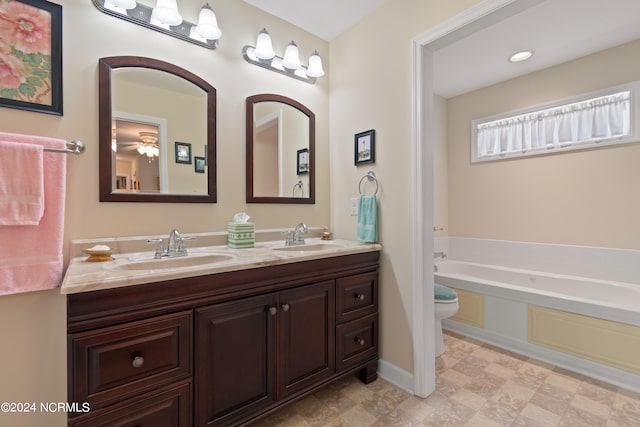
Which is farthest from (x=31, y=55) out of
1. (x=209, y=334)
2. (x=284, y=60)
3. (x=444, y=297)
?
(x=444, y=297)

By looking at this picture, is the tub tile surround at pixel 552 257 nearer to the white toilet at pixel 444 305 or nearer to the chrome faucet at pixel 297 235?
the white toilet at pixel 444 305

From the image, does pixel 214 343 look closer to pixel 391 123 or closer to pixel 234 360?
pixel 234 360

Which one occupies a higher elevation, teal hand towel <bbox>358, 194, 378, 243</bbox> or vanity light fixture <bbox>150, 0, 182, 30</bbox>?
vanity light fixture <bbox>150, 0, 182, 30</bbox>

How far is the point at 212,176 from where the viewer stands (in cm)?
175

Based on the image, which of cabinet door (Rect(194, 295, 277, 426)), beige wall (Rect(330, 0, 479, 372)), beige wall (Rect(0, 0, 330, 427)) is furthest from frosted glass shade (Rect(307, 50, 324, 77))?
cabinet door (Rect(194, 295, 277, 426))

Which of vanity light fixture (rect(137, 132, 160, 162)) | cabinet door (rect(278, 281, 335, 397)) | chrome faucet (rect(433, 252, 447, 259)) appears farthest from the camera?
chrome faucet (rect(433, 252, 447, 259))

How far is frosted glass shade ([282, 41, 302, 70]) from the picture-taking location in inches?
77.8

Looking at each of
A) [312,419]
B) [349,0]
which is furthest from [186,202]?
[349,0]

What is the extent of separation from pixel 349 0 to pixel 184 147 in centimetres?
144

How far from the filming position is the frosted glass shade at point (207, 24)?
1.58 meters

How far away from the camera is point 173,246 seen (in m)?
1.51

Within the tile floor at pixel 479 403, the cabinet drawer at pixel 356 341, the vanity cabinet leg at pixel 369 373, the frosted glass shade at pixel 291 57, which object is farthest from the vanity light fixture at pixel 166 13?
the vanity cabinet leg at pixel 369 373

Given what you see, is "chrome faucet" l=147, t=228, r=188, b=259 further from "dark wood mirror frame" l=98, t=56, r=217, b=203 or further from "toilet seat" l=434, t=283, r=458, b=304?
"toilet seat" l=434, t=283, r=458, b=304

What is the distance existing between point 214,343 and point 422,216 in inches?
50.9
